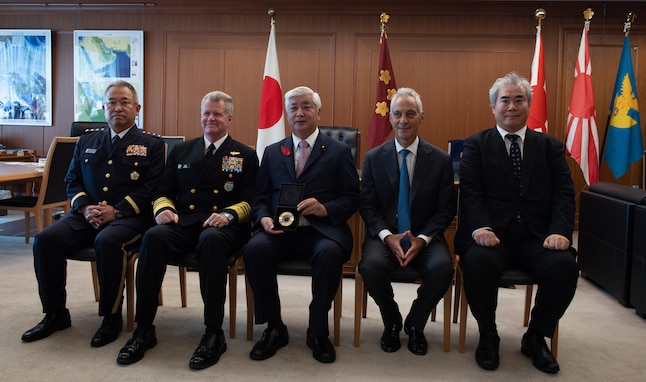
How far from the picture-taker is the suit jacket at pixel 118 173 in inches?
107

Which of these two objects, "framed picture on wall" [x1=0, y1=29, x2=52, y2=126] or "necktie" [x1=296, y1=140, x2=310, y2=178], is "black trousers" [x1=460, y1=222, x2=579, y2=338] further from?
"framed picture on wall" [x1=0, y1=29, x2=52, y2=126]

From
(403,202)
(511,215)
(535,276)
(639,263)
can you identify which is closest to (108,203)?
(403,202)

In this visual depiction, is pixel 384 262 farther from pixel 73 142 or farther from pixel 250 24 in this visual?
pixel 250 24

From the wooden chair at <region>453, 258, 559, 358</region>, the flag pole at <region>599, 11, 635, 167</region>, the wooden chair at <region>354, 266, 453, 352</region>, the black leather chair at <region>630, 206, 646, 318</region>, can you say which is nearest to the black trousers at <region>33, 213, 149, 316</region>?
the wooden chair at <region>354, 266, 453, 352</region>

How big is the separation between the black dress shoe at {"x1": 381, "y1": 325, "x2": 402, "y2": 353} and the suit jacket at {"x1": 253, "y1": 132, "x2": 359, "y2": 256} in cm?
47

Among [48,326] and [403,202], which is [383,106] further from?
[48,326]

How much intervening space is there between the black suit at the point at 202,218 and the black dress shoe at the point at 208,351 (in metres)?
0.05

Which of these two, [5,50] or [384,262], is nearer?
[384,262]

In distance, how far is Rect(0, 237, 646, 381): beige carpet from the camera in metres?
2.17

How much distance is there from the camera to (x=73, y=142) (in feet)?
13.7

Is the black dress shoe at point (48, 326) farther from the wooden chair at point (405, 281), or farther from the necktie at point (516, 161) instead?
the necktie at point (516, 161)

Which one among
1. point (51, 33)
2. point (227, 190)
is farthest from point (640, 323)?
point (51, 33)

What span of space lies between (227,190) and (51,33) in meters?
5.43

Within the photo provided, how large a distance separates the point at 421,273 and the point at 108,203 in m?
1.62
